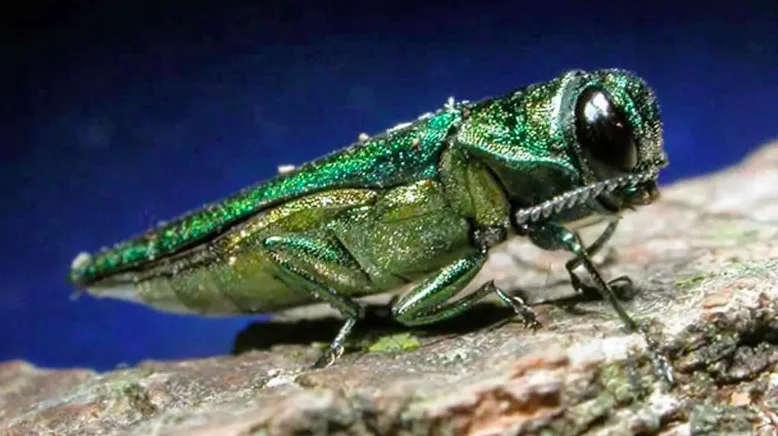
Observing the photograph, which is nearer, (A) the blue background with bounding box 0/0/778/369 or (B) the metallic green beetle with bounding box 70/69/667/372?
(B) the metallic green beetle with bounding box 70/69/667/372

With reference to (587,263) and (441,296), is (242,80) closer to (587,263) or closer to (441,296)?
(441,296)

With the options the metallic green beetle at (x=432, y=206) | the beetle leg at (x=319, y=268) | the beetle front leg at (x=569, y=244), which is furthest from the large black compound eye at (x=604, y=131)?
the beetle leg at (x=319, y=268)

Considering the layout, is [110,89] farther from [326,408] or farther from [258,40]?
[326,408]

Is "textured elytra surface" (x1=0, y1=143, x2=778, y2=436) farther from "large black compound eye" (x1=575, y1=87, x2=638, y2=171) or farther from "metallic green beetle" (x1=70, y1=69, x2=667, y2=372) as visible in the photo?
"large black compound eye" (x1=575, y1=87, x2=638, y2=171)

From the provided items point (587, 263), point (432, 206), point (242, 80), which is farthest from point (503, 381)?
point (242, 80)

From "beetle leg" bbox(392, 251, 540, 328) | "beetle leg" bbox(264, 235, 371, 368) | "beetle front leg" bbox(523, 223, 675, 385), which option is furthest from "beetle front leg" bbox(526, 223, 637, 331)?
"beetle leg" bbox(264, 235, 371, 368)

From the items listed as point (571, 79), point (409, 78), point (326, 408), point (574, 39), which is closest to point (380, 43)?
point (409, 78)
